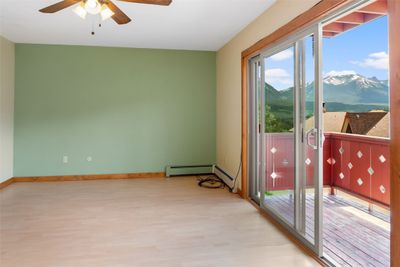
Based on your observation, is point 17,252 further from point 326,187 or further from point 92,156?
point 326,187

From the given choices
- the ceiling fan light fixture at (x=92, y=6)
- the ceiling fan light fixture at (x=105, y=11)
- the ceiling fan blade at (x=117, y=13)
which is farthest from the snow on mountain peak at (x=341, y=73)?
the ceiling fan light fixture at (x=92, y=6)

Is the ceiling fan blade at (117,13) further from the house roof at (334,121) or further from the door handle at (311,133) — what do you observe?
the house roof at (334,121)

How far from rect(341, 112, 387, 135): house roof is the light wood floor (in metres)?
2.11

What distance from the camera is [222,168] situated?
208 inches

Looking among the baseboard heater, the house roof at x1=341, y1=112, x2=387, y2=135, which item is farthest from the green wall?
the house roof at x1=341, y1=112, x2=387, y2=135

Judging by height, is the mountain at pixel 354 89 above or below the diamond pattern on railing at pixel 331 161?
above

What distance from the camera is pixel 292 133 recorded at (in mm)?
2918

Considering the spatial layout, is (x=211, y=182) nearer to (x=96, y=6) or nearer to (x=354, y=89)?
(x=354, y=89)

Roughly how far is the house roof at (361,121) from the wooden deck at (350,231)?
3.72 feet

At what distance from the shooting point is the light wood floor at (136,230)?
238 cm

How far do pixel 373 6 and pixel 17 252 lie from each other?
4222mm

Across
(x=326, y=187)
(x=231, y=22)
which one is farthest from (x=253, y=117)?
(x=326, y=187)

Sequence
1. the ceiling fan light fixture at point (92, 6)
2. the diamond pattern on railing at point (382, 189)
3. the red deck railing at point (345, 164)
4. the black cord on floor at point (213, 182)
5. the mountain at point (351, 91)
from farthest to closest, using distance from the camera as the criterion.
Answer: the black cord on floor at point (213, 182), the diamond pattern on railing at point (382, 189), the mountain at point (351, 91), the red deck railing at point (345, 164), the ceiling fan light fixture at point (92, 6)

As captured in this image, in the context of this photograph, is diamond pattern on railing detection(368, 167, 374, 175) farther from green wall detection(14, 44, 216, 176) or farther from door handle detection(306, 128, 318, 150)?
green wall detection(14, 44, 216, 176)
